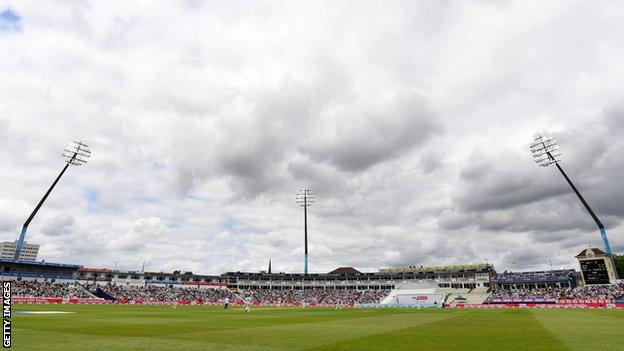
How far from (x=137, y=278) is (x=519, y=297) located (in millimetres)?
110200

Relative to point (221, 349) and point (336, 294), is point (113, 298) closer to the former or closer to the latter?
point (336, 294)

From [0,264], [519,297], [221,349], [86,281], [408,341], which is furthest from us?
[86,281]

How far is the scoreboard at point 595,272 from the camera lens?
75438 millimetres

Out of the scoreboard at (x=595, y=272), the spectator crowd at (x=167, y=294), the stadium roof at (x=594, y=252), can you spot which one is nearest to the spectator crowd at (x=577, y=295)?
the scoreboard at (x=595, y=272)

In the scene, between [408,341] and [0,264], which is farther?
[0,264]

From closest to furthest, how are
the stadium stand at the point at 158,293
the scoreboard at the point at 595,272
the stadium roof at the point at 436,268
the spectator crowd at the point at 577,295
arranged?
the spectator crowd at the point at 577,295 → the scoreboard at the point at 595,272 → the stadium stand at the point at 158,293 → the stadium roof at the point at 436,268

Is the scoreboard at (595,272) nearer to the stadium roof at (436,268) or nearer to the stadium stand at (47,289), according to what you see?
the stadium roof at (436,268)

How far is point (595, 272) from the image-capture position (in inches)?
3014

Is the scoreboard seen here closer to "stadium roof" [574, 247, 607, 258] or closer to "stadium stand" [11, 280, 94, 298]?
"stadium roof" [574, 247, 607, 258]

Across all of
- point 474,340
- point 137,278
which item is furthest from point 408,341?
point 137,278

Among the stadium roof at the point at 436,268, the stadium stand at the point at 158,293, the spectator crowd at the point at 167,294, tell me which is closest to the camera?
the spectator crowd at the point at 167,294

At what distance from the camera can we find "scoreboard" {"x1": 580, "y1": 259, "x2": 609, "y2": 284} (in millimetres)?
75438

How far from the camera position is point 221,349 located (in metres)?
13.1

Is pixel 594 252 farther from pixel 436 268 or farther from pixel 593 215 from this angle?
pixel 436 268
